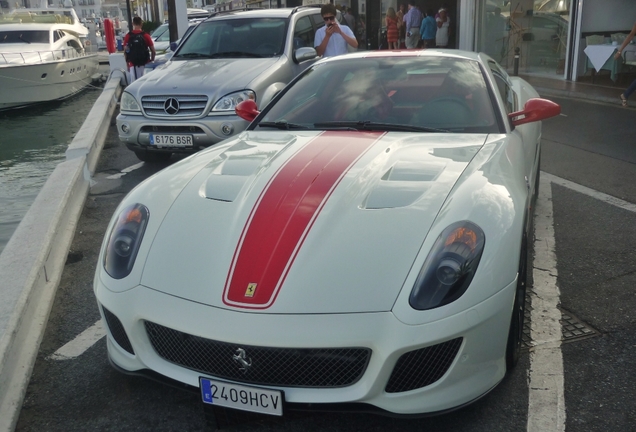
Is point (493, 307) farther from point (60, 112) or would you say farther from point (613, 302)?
point (60, 112)

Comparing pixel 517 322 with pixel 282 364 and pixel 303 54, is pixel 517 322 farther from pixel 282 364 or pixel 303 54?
pixel 303 54

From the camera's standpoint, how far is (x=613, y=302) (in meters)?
3.76

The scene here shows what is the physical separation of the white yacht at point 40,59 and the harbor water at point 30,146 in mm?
358

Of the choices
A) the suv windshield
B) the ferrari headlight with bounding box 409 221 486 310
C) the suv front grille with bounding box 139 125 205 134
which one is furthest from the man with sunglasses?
the ferrari headlight with bounding box 409 221 486 310

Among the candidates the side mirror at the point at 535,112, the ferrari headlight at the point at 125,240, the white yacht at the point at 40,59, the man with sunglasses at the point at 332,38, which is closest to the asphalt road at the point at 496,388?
the ferrari headlight at the point at 125,240

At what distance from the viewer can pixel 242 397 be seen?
2447 millimetres

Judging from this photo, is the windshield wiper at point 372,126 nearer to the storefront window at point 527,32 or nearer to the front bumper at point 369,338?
the front bumper at point 369,338

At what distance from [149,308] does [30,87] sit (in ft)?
51.9

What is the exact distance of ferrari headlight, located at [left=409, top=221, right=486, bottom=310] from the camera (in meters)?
2.48

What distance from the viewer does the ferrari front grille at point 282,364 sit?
94.1 inches

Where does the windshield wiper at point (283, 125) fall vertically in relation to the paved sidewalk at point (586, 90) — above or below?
above

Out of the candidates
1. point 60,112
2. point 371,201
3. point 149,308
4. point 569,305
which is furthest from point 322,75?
point 60,112

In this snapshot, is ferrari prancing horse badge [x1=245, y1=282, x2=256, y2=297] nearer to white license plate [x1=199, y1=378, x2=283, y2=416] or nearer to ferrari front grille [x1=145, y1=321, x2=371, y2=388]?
ferrari front grille [x1=145, y1=321, x2=371, y2=388]

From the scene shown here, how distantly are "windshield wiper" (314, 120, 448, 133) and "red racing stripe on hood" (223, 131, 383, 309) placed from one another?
1.50ft
